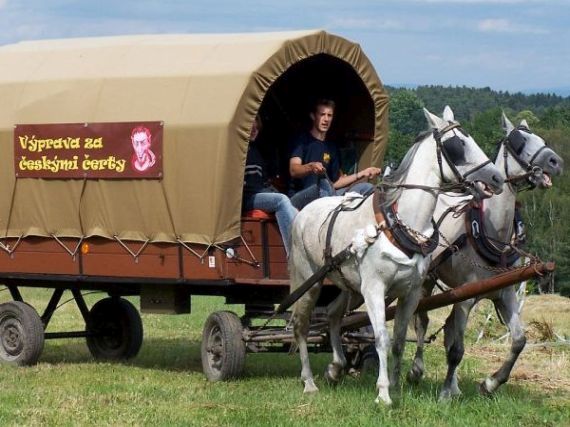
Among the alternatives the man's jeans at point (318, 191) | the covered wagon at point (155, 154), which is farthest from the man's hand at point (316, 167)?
the covered wagon at point (155, 154)

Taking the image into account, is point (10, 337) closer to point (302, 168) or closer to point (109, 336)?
point (109, 336)

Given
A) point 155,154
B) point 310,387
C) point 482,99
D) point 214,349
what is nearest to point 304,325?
point 310,387

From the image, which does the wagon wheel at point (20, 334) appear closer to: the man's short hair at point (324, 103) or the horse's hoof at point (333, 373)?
the horse's hoof at point (333, 373)

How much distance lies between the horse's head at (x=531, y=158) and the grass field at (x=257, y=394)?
1813 mm

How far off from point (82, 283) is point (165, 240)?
146 centimetres

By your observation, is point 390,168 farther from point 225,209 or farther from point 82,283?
point 82,283

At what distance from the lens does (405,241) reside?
9531mm

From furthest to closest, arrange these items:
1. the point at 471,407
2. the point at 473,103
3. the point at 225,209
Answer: the point at 473,103 < the point at 225,209 < the point at 471,407

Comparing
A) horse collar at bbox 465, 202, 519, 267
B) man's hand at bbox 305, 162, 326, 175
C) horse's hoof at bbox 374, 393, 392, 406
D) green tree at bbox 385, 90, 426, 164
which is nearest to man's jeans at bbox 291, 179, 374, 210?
man's hand at bbox 305, 162, 326, 175

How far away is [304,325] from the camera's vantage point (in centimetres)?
1120

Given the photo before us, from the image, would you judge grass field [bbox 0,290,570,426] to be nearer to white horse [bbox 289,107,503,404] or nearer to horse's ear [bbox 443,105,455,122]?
white horse [bbox 289,107,503,404]

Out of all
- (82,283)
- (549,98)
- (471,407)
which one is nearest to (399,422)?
(471,407)

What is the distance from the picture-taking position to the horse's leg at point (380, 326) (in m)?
9.45

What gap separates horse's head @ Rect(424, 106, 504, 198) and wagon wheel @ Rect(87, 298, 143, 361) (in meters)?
5.65
